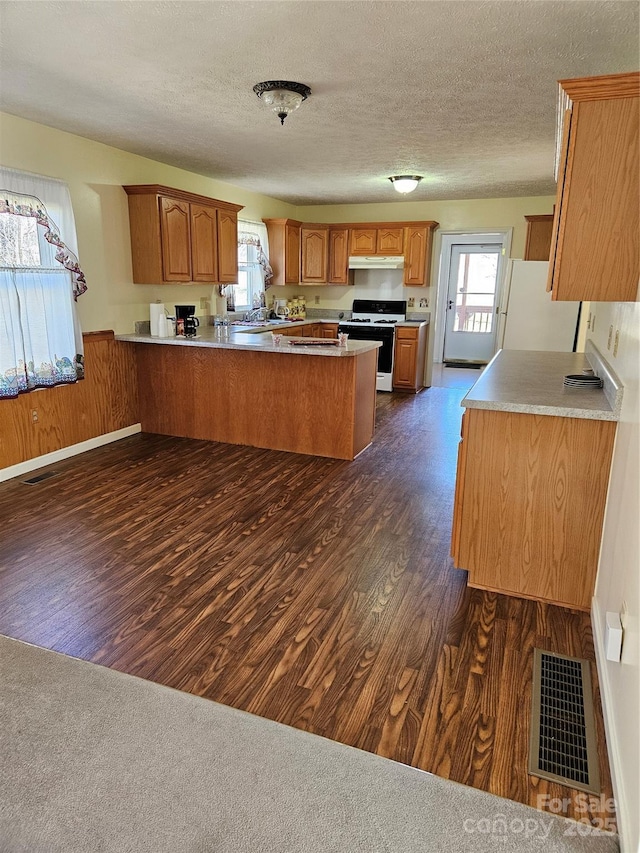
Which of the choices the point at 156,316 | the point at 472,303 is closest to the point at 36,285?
the point at 156,316

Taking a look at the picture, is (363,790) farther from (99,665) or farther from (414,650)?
(99,665)

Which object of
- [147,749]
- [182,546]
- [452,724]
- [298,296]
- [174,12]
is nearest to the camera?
[147,749]

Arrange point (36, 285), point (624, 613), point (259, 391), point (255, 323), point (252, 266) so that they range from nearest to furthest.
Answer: point (624, 613) < point (36, 285) < point (259, 391) < point (255, 323) < point (252, 266)

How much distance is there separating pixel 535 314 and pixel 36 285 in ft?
16.1

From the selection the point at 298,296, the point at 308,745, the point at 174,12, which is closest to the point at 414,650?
the point at 308,745

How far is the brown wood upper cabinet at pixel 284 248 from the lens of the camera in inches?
278

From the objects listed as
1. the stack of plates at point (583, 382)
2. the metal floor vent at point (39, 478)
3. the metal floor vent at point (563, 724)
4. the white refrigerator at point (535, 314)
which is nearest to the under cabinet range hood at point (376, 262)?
the white refrigerator at point (535, 314)

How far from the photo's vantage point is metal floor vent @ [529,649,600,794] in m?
1.60

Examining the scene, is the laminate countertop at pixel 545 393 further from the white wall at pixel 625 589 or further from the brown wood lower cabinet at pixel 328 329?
the brown wood lower cabinet at pixel 328 329

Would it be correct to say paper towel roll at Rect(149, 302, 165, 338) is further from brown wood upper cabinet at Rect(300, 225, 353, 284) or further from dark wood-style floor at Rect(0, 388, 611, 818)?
brown wood upper cabinet at Rect(300, 225, 353, 284)

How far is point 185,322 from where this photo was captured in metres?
5.23

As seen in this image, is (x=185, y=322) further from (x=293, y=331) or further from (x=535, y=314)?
(x=535, y=314)

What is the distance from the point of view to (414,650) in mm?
2146

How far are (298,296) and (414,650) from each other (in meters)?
6.63
